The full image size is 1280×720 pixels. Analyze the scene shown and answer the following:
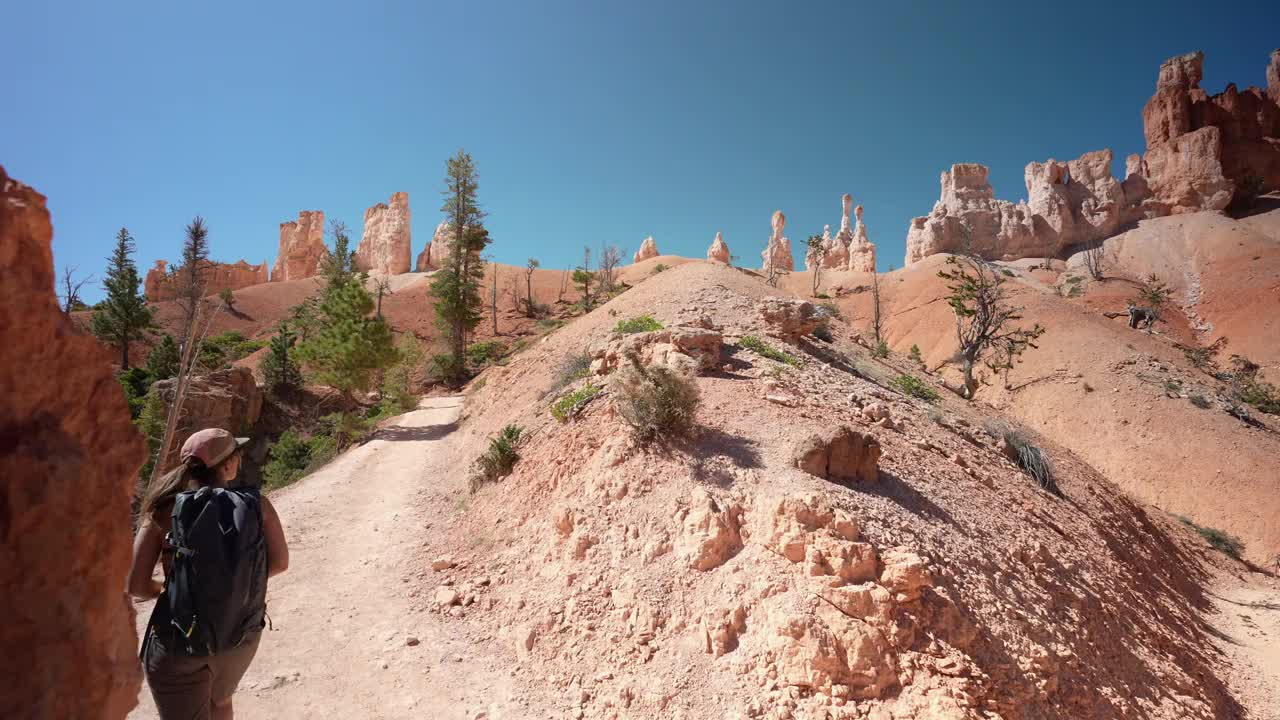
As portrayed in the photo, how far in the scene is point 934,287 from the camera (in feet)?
142

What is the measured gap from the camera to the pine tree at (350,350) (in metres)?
17.8

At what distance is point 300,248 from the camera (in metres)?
71.3

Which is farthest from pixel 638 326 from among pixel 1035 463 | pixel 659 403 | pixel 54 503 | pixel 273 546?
pixel 54 503

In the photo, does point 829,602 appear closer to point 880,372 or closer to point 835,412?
point 835,412

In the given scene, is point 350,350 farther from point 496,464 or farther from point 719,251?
point 719,251

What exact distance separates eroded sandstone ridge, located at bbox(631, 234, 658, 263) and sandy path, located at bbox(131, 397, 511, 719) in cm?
7038

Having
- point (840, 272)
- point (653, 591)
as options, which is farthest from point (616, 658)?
point (840, 272)

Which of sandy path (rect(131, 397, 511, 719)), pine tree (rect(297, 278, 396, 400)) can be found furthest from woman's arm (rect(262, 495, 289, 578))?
pine tree (rect(297, 278, 396, 400))

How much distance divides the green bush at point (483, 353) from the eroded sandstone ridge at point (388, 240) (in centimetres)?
3671

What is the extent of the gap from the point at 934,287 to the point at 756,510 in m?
43.3

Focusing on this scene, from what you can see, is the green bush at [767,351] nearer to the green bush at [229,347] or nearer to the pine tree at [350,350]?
the pine tree at [350,350]

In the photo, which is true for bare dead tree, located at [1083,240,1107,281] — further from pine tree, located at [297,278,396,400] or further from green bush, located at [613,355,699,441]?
pine tree, located at [297,278,396,400]

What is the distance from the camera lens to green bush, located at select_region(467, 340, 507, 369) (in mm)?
30909

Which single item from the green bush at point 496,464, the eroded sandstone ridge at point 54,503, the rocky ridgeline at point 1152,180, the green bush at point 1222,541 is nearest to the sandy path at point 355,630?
the green bush at point 496,464
